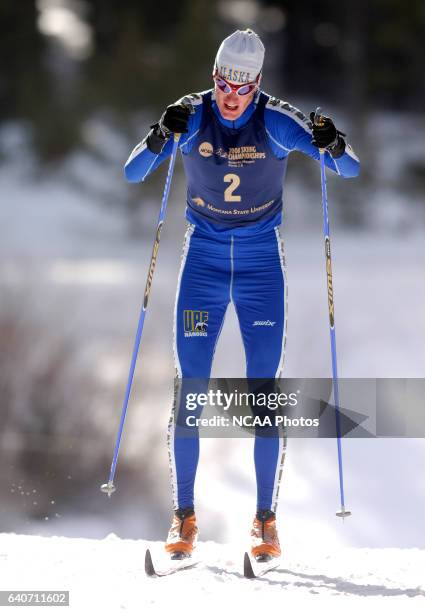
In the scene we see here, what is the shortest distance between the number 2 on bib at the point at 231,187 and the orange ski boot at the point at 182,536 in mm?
1464

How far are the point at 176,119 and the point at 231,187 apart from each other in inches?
15.9

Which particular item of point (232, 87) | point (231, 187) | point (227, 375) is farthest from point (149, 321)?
point (232, 87)

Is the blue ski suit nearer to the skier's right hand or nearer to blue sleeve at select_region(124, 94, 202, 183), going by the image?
blue sleeve at select_region(124, 94, 202, 183)

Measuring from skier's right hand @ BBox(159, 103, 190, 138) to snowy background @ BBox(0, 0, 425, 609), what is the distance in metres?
1.97

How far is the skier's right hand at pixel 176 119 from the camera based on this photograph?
423cm

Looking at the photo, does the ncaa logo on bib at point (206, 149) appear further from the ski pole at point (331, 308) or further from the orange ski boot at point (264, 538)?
the orange ski boot at point (264, 538)

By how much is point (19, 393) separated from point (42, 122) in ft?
38.1

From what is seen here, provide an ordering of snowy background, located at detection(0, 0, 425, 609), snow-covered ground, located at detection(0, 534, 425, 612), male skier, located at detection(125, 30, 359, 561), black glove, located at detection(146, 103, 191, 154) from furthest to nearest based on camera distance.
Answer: snowy background, located at detection(0, 0, 425, 609) < male skier, located at detection(125, 30, 359, 561) < black glove, located at detection(146, 103, 191, 154) < snow-covered ground, located at detection(0, 534, 425, 612)

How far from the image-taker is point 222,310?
452 centimetres

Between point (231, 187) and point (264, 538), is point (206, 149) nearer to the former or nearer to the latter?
point (231, 187)

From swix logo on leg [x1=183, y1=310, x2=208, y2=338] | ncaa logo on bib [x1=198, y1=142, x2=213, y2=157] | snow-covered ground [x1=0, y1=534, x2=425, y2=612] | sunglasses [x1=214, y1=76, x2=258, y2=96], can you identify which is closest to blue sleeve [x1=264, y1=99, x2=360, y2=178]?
sunglasses [x1=214, y1=76, x2=258, y2=96]

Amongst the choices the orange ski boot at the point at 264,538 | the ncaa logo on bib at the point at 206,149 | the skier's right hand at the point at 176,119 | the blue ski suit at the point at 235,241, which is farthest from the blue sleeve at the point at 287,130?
the orange ski boot at the point at 264,538

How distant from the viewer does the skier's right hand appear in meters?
4.23

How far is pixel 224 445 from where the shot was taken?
15.2m
